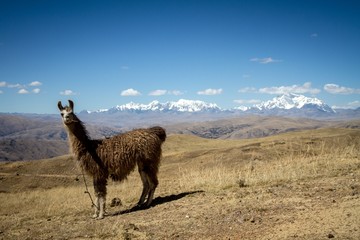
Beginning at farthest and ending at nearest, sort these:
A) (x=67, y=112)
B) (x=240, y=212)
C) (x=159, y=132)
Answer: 1. (x=159, y=132)
2. (x=67, y=112)
3. (x=240, y=212)

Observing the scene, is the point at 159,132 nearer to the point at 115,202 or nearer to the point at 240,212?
the point at 115,202

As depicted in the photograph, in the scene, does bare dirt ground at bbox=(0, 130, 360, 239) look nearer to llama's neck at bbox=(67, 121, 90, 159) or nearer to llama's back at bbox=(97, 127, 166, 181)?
llama's back at bbox=(97, 127, 166, 181)

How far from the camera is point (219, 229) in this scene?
6.30 meters

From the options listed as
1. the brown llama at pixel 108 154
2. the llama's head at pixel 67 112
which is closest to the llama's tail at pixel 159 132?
the brown llama at pixel 108 154

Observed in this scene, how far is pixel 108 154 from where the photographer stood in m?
9.73

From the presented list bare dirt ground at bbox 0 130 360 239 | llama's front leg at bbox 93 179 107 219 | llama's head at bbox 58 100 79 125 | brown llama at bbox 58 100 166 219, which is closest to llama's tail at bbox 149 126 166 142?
brown llama at bbox 58 100 166 219

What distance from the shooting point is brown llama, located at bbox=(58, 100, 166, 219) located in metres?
9.61

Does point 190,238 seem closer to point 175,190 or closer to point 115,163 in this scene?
point 115,163


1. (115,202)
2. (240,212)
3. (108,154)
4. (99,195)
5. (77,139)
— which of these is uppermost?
(77,139)

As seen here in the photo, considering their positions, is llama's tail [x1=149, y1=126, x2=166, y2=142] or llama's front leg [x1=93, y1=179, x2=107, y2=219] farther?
llama's tail [x1=149, y1=126, x2=166, y2=142]

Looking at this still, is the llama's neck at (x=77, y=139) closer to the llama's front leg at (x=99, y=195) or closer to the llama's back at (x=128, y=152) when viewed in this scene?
the llama's back at (x=128, y=152)

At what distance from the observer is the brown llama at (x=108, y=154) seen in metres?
9.61

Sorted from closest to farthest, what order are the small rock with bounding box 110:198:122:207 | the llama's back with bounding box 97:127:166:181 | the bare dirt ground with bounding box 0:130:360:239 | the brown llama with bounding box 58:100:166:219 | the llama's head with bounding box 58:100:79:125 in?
the bare dirt ground with bounding box 0:130:360:239, the llama's head with bounding box 58:100:79:125, the brown llama with bounding box 58:100:166:219, the llama's back with bounding box 97:127:166:181, the small rock with bounding box 110:198:122:207

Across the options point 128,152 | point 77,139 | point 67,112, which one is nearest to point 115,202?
point 128,152
